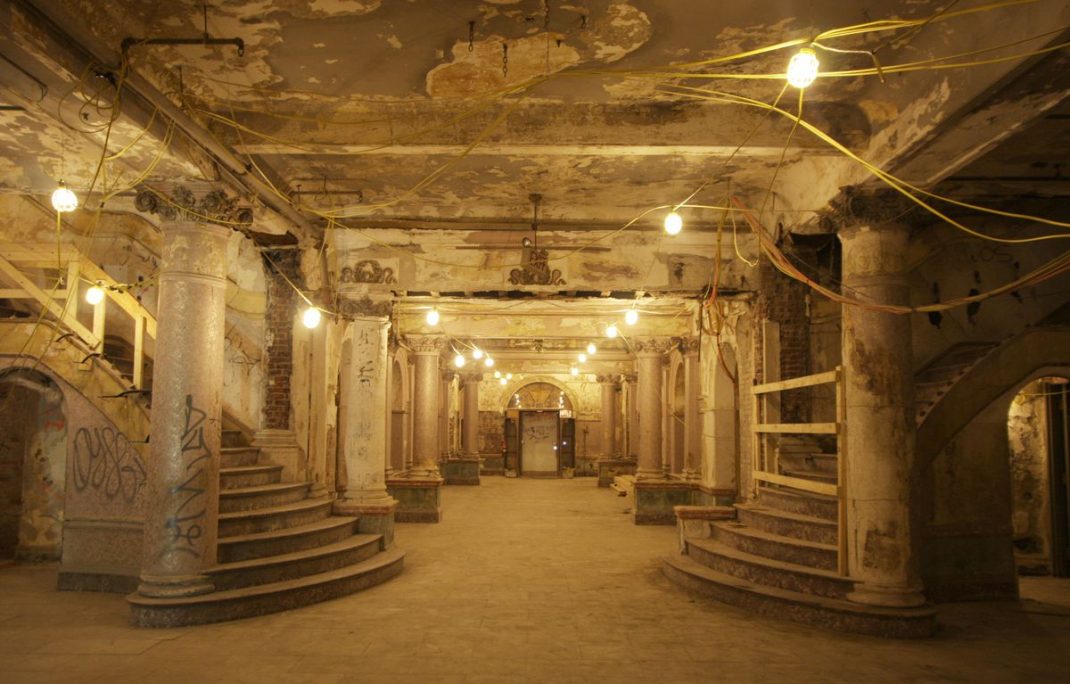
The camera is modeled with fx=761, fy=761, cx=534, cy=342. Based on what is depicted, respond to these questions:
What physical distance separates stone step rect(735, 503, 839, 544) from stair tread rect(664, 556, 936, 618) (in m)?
0.75

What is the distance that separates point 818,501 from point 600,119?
193 inches

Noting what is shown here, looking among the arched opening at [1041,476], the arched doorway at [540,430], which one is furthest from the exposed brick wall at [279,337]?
the arched doorway at [540,430]

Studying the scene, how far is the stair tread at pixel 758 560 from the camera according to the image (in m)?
7.44

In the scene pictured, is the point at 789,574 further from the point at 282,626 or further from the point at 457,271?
the point at 457,271

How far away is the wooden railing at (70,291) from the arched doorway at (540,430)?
2138cm

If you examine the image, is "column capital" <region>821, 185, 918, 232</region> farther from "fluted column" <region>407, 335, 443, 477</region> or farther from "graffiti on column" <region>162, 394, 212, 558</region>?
"fluted column" <region>407, 335, 443, 477</region>

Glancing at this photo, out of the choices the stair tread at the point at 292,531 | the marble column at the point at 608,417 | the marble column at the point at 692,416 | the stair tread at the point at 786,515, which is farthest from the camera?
the marble column at the point at 608,417

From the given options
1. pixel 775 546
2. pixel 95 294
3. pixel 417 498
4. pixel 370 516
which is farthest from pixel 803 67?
pixel 417 498

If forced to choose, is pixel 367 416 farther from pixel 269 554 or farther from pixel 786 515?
pixel 786 515

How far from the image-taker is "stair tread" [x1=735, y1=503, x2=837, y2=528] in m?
8.03

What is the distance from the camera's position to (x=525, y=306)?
17.6 meters

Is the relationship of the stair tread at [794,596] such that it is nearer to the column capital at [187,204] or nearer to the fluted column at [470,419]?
the column capital at [187,204]

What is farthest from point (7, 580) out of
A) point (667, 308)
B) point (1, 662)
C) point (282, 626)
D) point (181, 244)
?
point (667, 308)

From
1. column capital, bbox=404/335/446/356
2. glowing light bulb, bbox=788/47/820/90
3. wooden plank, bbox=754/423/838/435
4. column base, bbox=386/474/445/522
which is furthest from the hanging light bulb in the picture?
column capital, bbox=404/335/446/356
